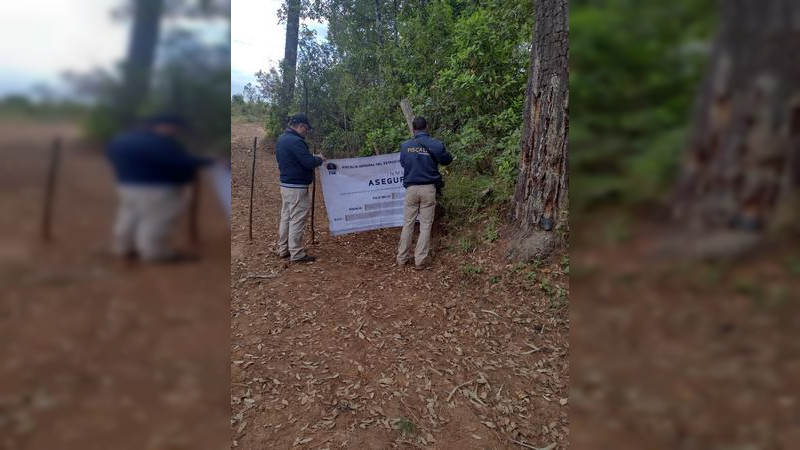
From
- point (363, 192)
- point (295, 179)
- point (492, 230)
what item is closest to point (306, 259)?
point (295, 179)

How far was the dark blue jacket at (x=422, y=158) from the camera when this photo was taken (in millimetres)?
5562

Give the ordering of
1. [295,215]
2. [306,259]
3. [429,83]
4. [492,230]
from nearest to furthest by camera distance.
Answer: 1. [492,230]
2. [295,215]
3. [306,259]
4. [429,83]

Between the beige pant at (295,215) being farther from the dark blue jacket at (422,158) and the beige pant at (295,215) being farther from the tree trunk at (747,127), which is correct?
the tree trunk at (747,127)

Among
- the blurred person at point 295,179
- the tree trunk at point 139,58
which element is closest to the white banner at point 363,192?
the blurred person at point 295,179

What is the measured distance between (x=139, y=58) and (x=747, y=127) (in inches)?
32.1

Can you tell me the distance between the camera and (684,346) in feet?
2.13

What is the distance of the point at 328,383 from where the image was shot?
3.51 m

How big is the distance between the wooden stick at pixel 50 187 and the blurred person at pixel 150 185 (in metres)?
0.06

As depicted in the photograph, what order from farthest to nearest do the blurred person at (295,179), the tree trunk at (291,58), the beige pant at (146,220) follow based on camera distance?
the tree trunk at (291,58) < the blurred person at (295,179) < the beige pant at (146,220)

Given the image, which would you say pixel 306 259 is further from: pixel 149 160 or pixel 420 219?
pixel 149 160

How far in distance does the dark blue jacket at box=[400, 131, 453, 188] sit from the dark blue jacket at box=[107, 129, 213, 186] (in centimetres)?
497

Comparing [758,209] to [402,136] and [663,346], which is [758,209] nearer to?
[663,346]

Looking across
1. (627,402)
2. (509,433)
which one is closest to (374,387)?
(509,433)

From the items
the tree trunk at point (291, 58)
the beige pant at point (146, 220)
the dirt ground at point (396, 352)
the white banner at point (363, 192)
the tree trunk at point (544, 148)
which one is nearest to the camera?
the beige pant at point (146, 220)
